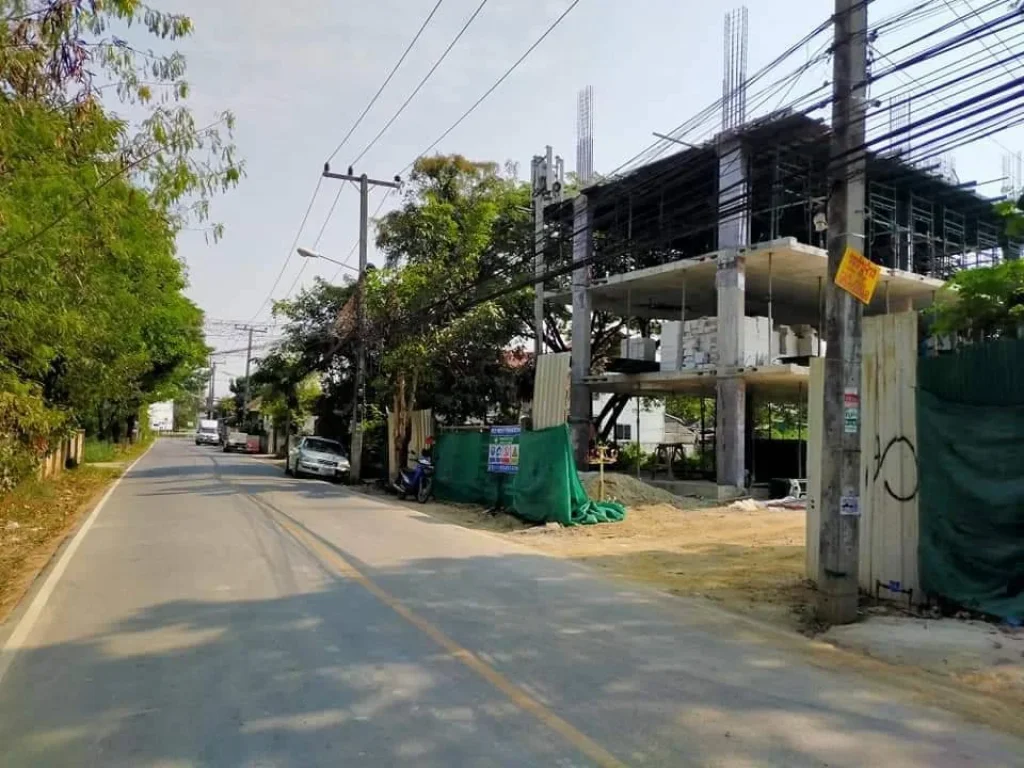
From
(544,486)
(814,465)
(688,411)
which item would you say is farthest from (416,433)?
(688,411)

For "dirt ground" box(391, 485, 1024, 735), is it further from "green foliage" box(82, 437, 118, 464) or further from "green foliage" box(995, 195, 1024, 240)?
"green foliage" box(82, 437, 118, 464)

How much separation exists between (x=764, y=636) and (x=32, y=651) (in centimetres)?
611

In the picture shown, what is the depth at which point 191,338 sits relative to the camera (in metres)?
45.1

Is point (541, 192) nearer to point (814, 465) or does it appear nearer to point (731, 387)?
point (731, 387)

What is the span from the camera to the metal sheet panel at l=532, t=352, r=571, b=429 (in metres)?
21.1

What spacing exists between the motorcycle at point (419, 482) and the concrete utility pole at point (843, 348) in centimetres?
1531

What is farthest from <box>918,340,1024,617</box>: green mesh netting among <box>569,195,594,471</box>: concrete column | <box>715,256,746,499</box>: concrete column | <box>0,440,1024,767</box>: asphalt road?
<box>569,195,594,471</box>: concrete column

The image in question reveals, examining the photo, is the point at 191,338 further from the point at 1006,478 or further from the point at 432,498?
the point at 1006,478

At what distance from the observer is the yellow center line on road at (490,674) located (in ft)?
15.1

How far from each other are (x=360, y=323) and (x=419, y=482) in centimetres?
732

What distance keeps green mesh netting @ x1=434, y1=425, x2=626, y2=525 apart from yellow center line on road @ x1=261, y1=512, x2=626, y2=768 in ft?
20.6

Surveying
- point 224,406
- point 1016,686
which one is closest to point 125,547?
point 1016,686

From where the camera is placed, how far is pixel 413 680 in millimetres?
5816

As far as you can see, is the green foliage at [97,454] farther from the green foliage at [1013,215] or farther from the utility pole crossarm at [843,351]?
the green foliage at [1013,215]
